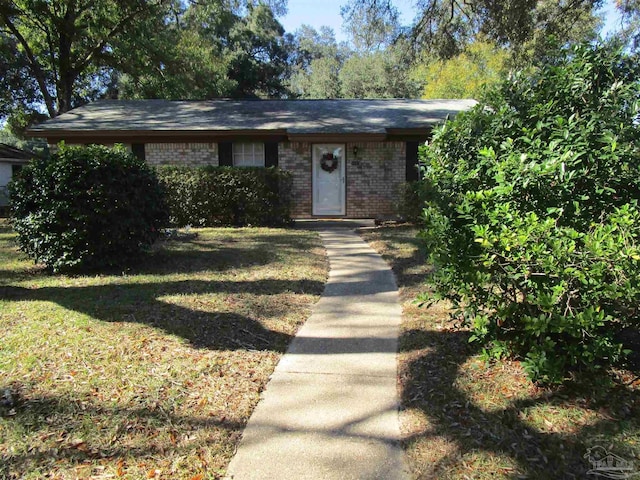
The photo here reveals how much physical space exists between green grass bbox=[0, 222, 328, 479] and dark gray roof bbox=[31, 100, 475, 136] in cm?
750

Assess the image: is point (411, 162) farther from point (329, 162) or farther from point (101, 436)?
point (101, 436)

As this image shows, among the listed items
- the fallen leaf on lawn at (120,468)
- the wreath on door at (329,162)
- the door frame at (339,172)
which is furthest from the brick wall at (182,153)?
the fallen leaf on lawn at (120,468)

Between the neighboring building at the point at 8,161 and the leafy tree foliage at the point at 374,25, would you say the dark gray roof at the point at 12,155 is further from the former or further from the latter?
the leafy tree foliage at the point at 374,25

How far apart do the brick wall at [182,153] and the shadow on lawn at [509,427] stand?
11727 mm

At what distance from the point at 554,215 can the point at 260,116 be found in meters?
13.1

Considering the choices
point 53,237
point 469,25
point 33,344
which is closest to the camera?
point 33,344

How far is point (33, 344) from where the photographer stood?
13.7 feet

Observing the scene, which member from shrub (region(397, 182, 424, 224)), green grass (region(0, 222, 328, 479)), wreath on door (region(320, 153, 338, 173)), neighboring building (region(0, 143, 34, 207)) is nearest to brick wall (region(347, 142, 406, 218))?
wreath on door (region(320, 153, 338, 173))

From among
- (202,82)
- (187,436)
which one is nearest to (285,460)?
(187,436)

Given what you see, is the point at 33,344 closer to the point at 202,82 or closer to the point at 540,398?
the point at 540,398

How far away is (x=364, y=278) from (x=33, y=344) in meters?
4.18

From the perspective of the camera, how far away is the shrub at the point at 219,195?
12.0 meters

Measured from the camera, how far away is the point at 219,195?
11984mm

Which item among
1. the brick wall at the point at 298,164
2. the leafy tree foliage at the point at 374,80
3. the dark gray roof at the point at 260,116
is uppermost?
the leafy tree foliage at the point at 374,80
